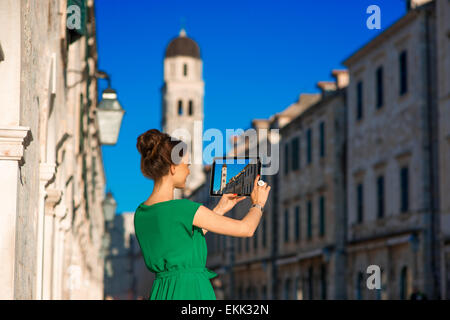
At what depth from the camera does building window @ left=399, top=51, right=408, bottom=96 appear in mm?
32531

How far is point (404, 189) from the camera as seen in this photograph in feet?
107

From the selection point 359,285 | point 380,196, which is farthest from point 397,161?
point 359,285

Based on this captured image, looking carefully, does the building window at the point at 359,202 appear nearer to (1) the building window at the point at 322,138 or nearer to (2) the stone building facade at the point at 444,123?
(1) the building window at the point at 322,138

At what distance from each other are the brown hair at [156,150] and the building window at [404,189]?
2891 cm

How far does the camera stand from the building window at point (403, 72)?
1281 inches

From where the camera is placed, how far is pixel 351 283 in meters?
38.2

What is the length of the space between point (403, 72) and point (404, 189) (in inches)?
165

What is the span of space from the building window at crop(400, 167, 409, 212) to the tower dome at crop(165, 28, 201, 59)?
3204 inches

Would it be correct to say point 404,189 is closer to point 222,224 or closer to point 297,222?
point 297,222

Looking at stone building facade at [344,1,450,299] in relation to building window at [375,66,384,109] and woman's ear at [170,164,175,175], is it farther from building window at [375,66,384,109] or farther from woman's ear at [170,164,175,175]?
woman's ear at [170,164,175,175]

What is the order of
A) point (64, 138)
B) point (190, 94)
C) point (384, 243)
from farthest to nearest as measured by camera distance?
point (190, 94) < point (384, 243) < point (64, 138)
